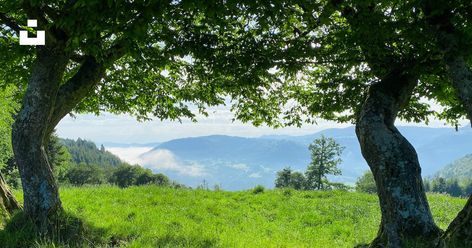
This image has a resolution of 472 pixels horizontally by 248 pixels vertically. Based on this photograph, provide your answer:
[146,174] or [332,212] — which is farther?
[146,174]

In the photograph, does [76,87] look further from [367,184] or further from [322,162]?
[367,184]

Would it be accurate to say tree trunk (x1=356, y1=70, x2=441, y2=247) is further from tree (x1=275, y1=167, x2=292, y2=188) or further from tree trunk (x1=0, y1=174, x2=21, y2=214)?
tree (x1=275, y1=167, x2=292, y2=188)

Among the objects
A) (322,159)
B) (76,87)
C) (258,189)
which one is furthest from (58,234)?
(322,159)

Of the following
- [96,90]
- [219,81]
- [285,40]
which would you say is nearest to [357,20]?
[285,40]

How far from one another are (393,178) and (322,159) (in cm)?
10395

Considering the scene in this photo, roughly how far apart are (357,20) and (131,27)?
16.6ft

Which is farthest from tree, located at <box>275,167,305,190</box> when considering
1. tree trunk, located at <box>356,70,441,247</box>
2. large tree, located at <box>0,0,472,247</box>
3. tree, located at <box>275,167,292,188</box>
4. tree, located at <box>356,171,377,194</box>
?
tree trunk, located at <box>356,70,441,247</box>

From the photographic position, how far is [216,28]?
41.1 ft

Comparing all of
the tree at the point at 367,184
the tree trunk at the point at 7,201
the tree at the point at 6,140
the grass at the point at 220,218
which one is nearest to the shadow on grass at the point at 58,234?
the grass at the point at 220,218

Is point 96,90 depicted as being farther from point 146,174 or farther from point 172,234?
point 146,174

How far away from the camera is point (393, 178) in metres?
9.30

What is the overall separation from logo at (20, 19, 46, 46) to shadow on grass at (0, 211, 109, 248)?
15.7ft

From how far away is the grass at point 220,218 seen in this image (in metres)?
11.6

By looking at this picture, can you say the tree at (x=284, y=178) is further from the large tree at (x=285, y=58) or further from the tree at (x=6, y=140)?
the large tree at (x=285, y=58)
